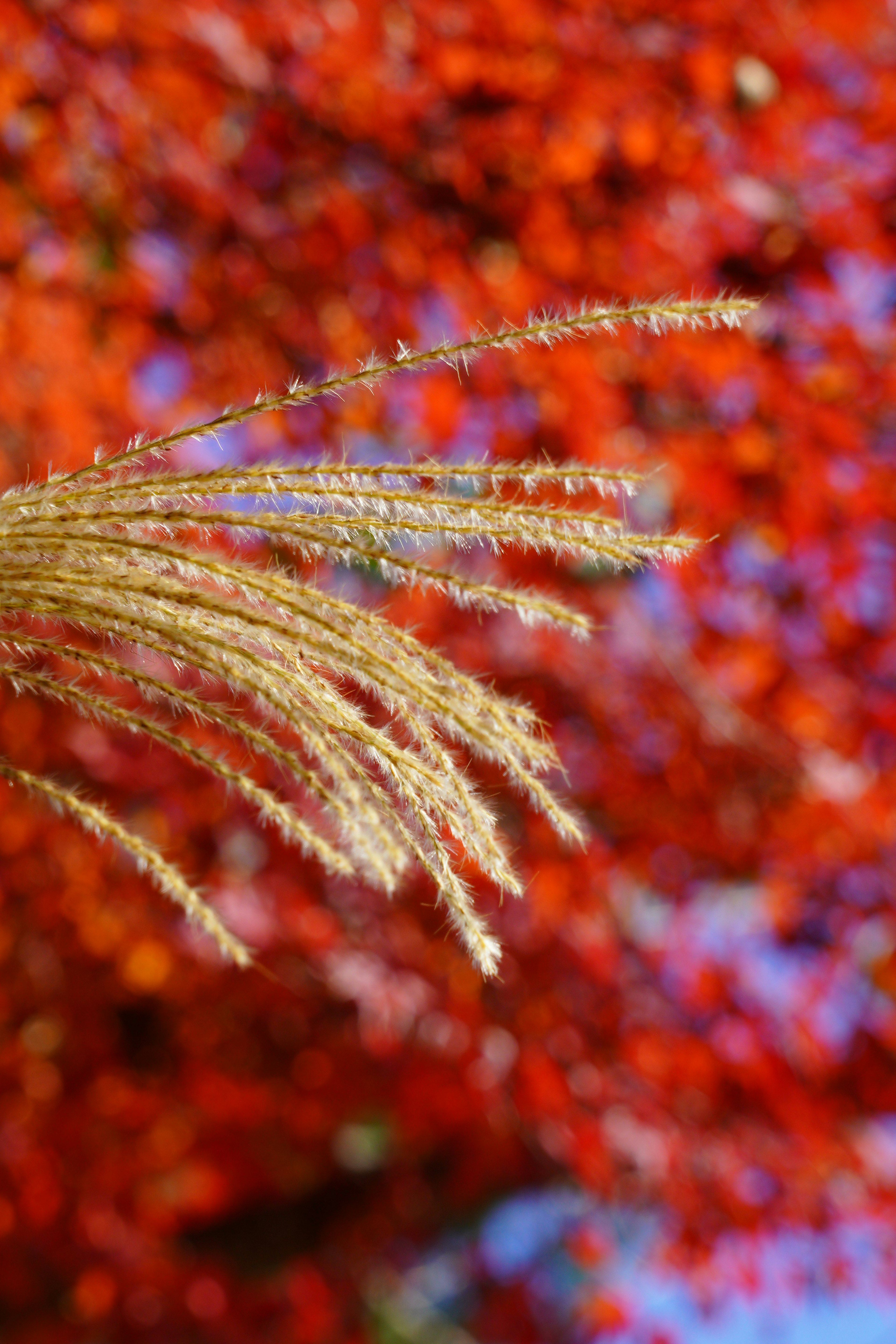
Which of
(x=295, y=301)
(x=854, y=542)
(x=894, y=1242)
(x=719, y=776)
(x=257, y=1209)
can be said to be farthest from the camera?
(x=257, y=1209)

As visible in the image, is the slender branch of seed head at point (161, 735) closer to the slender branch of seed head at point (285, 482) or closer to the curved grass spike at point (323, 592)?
the curved grass spike at point (323, 592)

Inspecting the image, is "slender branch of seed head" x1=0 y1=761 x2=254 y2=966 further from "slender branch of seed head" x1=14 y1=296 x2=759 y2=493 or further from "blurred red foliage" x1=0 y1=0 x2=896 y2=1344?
"blurred red foliage" x1=0 y1=0 x2=896 y2=1344

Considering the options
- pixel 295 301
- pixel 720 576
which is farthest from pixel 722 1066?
pixel 295 301

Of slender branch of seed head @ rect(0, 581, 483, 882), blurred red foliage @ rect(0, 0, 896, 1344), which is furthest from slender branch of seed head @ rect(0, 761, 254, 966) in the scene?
blurred red foliage @ rect(0, 0, 896, 1344)

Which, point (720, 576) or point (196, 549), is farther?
point (720, 576)

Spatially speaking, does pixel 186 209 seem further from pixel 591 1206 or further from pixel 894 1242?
pixel 894 1242

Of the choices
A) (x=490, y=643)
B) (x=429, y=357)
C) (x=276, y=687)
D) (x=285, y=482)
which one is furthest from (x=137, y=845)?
(x=490, y=643)
